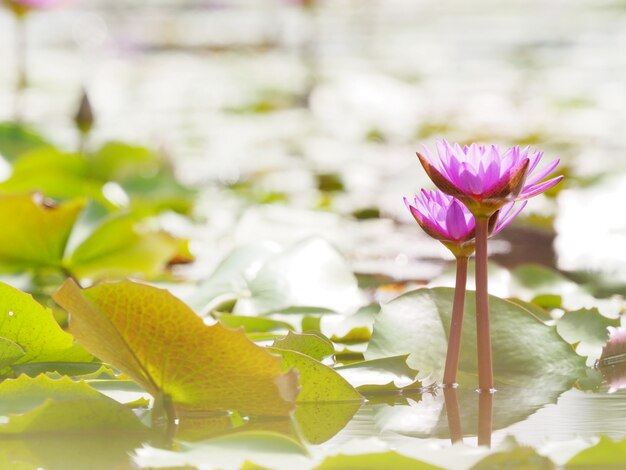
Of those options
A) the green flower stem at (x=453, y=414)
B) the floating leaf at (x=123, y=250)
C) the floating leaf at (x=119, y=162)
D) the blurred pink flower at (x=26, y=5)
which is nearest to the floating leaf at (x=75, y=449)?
the green flower stem at (x=453, y=414)

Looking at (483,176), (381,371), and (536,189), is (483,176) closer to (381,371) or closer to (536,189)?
(536,189)

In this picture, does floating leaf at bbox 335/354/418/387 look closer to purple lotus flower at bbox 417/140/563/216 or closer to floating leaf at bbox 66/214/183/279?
purple lotus flower at bbox 417/140/563/216

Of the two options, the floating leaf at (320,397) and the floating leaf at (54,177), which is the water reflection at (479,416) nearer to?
the floating leaf at (320,397)

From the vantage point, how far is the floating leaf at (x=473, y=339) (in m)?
1.01

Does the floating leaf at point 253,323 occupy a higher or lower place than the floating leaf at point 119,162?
lower

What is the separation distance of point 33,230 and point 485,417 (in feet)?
2.34

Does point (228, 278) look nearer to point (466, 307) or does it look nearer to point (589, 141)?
point (466, 307)

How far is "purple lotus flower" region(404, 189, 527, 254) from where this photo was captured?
884 mm

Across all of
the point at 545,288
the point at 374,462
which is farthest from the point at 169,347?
the point at 545,288

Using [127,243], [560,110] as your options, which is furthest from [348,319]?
[560,110]

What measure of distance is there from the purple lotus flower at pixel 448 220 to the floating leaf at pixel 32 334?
341 mm

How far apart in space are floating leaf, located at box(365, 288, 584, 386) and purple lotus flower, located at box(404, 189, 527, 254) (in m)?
0.14

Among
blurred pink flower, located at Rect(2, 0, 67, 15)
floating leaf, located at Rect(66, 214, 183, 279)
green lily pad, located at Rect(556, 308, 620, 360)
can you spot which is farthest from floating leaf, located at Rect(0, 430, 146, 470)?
blurred pink flower, located at Rect(2, 0, 67, 15)

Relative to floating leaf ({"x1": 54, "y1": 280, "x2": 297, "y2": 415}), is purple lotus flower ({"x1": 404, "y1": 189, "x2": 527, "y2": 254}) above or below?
above
